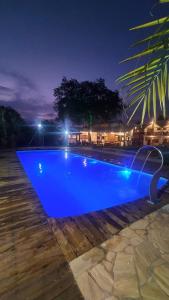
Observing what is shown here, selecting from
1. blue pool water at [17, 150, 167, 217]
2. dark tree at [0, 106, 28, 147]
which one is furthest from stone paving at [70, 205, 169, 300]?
dark tree at [0, 106, 28, 147]

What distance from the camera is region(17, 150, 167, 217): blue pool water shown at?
18.0 ft

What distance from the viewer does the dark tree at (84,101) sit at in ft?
86.0

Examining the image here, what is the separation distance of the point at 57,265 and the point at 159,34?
8.34 feet

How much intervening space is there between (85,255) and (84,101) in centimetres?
2574

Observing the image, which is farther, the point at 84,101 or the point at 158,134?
the point at 84,101

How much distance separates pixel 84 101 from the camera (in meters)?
26.1

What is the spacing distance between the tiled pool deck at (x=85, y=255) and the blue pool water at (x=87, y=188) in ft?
6.76

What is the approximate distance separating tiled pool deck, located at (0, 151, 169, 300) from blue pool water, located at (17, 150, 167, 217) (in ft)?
6.76

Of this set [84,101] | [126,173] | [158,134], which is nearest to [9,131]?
[84,101]

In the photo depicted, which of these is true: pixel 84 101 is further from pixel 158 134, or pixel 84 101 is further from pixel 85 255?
pixel 85 255

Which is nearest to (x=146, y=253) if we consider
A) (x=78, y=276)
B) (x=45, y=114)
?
(x=78, y=276)

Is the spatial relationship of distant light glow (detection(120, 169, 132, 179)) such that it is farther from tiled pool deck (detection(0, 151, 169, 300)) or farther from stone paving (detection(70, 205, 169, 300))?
stone paving (detection(70, 205, 169, 300))

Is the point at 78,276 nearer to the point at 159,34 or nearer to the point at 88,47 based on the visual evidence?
the point at 159,34

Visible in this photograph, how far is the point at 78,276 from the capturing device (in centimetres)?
186
